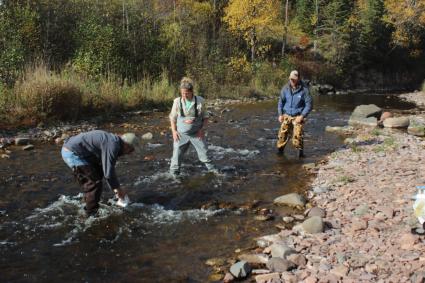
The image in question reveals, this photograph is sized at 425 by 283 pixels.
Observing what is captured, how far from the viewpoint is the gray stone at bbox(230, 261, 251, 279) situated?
204 inches

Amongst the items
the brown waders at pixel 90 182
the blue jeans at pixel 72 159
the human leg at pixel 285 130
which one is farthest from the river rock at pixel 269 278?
the human leg at pixel 285 130

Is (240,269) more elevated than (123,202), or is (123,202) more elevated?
(123,202)

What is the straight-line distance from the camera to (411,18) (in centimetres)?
4409

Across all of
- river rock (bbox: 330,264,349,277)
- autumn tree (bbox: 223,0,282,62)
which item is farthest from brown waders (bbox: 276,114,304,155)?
autumn tree (bbox: 223,0,282,62)

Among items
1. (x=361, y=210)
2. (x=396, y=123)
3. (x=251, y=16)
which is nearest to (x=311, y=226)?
(x=361, y=210)

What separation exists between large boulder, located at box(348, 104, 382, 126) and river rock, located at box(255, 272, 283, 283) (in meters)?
12.7

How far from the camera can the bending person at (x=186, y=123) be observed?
29.6ft

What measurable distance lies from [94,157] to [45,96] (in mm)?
9127

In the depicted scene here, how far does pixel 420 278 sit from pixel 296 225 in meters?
2.27

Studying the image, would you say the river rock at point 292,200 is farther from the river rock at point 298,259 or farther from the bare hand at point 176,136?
the bare hand at point 176,136

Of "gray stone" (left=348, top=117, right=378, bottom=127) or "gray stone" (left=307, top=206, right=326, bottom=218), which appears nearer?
"gray stone" (left=307, top=206, right=326, bottom=218)

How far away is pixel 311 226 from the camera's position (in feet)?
21.0

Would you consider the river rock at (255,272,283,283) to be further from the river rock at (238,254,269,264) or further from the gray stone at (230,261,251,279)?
the river rock at (238,254,269,264)

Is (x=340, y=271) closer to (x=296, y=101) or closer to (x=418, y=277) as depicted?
(x=418, y=277)
